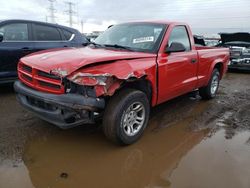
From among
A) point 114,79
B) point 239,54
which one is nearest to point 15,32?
point 114,79

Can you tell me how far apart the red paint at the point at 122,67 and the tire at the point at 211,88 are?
36.1 inches

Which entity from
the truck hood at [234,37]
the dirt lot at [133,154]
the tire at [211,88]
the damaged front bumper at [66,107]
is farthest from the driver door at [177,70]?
the truck hood at [234,37]

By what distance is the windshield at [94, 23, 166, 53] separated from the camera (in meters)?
4.36

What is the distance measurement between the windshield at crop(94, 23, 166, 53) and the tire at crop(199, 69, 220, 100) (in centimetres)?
221

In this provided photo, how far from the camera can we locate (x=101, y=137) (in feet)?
13.5

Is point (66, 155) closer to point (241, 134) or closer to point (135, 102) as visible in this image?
point (135, 102)

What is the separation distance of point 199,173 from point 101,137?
156 cm

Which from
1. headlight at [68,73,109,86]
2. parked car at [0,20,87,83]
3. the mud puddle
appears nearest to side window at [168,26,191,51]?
the mud puddle

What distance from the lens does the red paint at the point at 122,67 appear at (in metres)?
3.31

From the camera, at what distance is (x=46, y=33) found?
6.68 metres

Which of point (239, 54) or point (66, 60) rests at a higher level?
point (66, 60)

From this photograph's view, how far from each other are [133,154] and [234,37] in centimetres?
1045

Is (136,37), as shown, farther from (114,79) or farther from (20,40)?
(20,40)

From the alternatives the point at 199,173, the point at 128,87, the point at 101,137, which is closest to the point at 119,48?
the point at 128,87
